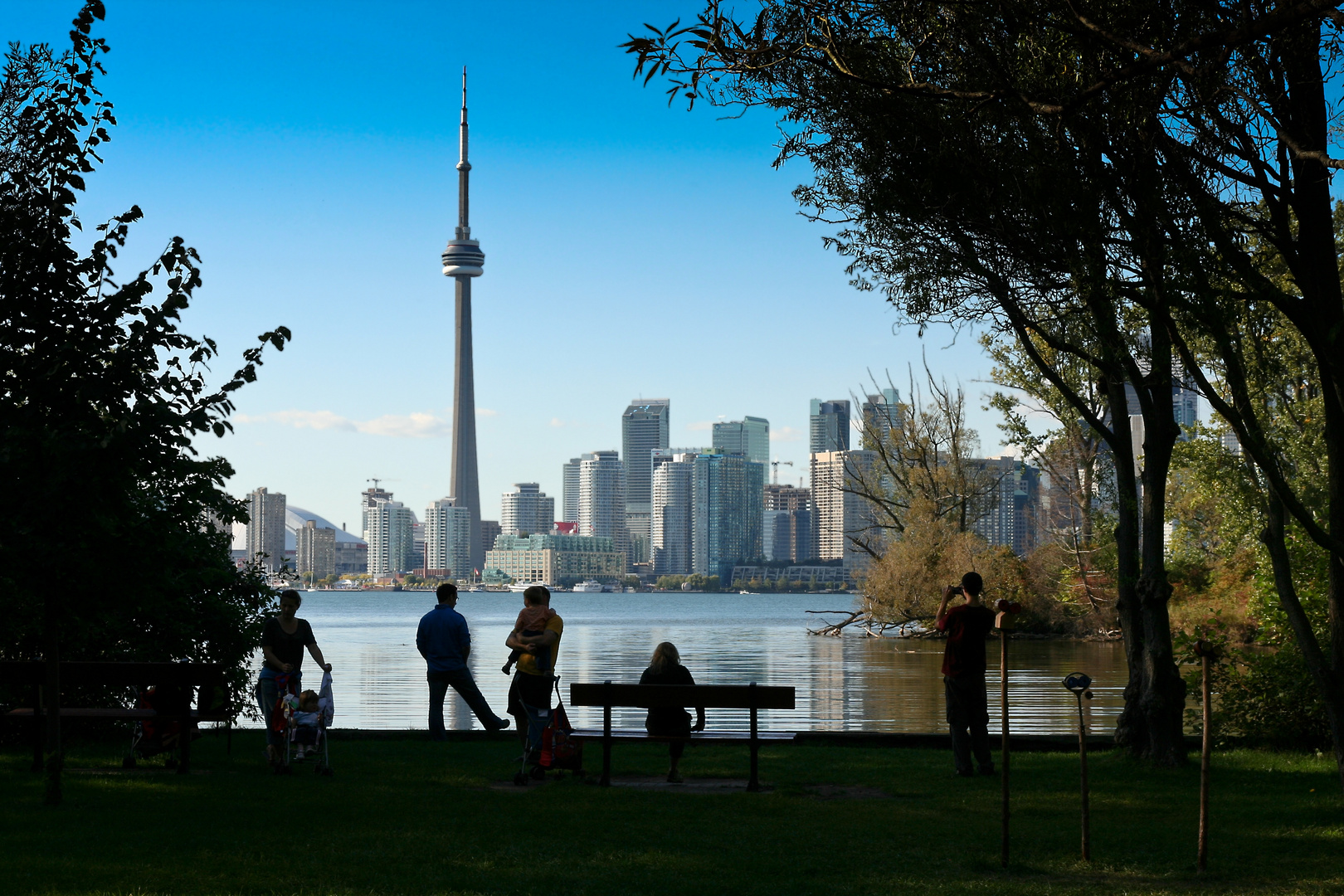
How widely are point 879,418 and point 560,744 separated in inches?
1510

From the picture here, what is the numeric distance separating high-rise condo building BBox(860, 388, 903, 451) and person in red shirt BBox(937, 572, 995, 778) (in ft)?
121

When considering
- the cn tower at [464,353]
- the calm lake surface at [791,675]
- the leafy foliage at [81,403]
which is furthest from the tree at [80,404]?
the cn tower at [464,353]

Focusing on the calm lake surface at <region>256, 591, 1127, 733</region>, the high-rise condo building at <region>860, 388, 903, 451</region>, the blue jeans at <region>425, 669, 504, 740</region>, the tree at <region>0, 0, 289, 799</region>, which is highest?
the high-rise condo building at <region>860, 388, 903, 451</region>

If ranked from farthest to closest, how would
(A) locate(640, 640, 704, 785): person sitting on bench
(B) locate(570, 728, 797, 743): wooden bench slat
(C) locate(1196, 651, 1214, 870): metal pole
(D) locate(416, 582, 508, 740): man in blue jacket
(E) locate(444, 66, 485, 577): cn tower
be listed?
1. (E) locate(444, 66, 485, 577): cn tower
2. (D) locate(416, 582, 508, 740): man in blue jacket
3. (A) locate(640, 640, 704, 785): person sitting on bench
4. (B) locate(570, 728, 797, 743): wooden bench slat
5. (C) locate(1196, 651, 1214, 870): metal pole

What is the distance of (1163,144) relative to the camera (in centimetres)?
809

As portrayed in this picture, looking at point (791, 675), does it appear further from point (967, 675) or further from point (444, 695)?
point (967, 675)

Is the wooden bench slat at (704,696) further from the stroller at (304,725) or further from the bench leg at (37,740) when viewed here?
the bench leg at (37,740)

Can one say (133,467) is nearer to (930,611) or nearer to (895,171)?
(895,171)

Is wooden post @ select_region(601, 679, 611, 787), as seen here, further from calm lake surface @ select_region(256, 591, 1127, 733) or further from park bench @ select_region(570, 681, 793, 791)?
calm lake surface @ select_region(256, 591, 1127, 733)

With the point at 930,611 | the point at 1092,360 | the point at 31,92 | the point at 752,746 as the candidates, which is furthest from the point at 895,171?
the point at 930,611

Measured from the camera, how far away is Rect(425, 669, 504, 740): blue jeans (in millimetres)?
12695

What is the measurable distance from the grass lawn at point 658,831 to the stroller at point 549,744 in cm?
32

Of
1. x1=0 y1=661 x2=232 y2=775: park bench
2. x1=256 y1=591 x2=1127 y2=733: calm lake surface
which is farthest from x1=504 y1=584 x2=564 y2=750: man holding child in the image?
x1=256 y1=591 x2=1127 y2=733: calm lake surface

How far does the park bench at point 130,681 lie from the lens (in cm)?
983
